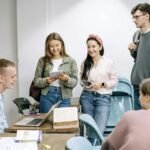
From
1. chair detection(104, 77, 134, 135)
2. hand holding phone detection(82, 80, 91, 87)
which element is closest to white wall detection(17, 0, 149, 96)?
chair detection(104, 77, 134, 135)

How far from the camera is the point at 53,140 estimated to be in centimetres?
245

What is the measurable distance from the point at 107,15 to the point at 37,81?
4.91ft

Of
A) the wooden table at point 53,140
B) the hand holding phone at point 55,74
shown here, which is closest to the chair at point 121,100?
the hand holding phone at point 55,74

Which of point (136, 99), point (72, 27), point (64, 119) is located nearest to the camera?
point (64, 119)

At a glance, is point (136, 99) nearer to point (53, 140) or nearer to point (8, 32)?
point (53, 140)

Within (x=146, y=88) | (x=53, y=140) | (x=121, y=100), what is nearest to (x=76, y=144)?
(x=53, y=140)

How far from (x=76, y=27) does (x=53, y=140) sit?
2550mm

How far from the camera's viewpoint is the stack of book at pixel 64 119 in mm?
2805

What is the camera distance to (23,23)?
466 centimetres

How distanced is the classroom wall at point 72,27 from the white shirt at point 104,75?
0.88 m

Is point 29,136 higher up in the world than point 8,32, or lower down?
lower down

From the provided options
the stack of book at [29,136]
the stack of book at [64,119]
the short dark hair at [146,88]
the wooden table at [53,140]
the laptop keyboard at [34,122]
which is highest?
the short dark hair at [146,88]

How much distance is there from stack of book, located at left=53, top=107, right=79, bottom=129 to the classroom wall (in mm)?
1821

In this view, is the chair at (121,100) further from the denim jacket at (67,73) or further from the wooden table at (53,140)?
the wooden table at (53,140)
